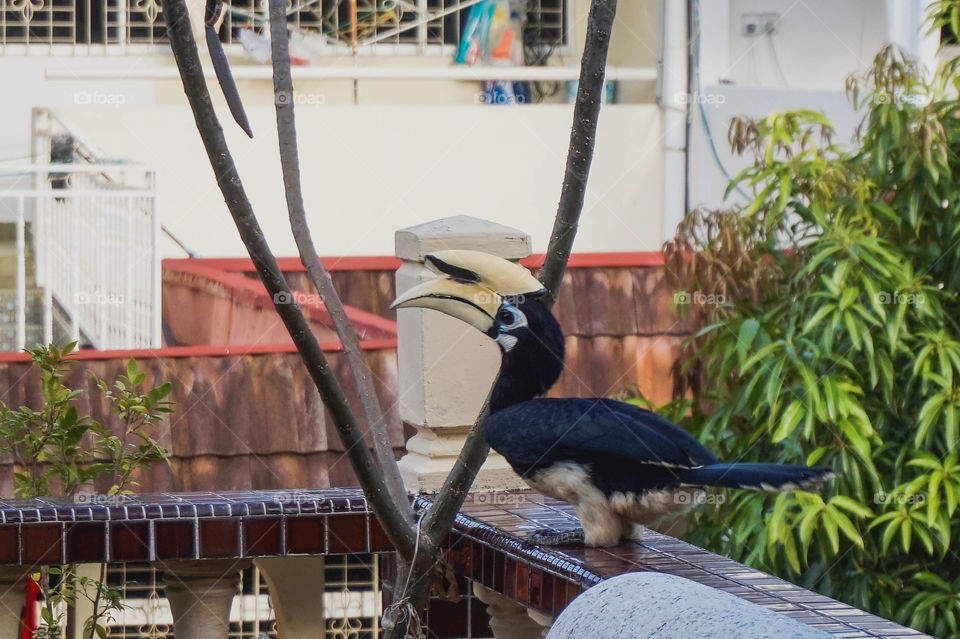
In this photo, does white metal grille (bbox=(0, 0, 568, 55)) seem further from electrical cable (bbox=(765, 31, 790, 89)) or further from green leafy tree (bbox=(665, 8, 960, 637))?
green leafy tree (bbox=(665, 8, 960, 637))

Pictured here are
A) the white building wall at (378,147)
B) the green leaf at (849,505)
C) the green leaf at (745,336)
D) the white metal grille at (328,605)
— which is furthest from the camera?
the white building wall at (378,147)

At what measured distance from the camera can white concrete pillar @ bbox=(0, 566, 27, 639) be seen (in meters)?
2.54

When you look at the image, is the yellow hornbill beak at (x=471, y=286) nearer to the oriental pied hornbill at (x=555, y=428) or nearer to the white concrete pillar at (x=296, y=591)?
the oriental pied hornbill at (x=555, y=428)

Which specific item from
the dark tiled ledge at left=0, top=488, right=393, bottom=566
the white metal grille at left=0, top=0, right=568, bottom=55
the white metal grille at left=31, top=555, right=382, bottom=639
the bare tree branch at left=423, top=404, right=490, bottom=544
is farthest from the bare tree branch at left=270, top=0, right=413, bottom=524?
the white metal grille at left=0, top=0, right=568, bottom=55

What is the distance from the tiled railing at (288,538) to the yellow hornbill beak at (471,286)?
419mm

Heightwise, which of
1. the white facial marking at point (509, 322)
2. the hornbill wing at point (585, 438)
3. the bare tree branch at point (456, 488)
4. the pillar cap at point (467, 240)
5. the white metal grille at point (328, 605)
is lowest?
the white metal grille at point (328, 605)

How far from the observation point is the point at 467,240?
3135mm

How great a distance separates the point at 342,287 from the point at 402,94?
2893 mm

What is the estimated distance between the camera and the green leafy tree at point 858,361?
363 cm

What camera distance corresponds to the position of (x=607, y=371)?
6.08 m

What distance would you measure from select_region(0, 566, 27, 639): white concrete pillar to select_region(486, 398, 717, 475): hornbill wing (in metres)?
0.95

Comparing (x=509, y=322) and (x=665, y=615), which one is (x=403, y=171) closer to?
(x=509, y=322)

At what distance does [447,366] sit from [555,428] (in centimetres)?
88

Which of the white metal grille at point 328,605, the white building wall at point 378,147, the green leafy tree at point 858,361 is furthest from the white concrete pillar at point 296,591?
the white building wall at point 378,147
